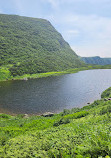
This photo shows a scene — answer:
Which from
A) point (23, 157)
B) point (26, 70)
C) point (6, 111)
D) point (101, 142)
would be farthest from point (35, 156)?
point (26, 70)

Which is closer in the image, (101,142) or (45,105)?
(101,142)

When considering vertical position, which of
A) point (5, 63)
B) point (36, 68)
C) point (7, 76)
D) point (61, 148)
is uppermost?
point (5, 63)

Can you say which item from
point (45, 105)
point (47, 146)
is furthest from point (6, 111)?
point (47, 146)

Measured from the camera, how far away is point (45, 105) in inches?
1604

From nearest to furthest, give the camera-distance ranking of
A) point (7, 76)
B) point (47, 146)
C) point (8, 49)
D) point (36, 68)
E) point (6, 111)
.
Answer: point (47, 146) → point (6, 111) → point (7, 76) → point (36, 68) → point (8, 49)

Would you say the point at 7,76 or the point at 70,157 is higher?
the point at 7,76

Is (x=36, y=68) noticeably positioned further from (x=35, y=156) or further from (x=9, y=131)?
(x=35, y=156)

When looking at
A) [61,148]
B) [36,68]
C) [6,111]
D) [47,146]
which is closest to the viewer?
[61,148]

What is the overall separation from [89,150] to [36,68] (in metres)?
138

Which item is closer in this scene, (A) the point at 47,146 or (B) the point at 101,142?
(B) the point at 101,142

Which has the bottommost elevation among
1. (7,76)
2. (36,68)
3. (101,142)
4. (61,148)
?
(61,148)

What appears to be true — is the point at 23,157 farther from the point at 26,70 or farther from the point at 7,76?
the point at 26,70

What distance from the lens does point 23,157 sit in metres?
7.34

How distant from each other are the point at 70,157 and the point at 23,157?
3.23 m
